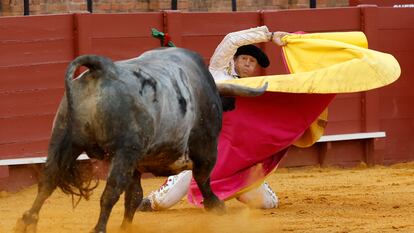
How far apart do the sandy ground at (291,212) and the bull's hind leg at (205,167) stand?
17 cm

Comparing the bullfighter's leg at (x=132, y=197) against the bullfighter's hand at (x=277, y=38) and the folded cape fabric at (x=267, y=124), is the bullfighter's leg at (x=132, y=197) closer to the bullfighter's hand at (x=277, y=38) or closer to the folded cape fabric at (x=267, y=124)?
the folded cape fabric at (x=267, y=124)

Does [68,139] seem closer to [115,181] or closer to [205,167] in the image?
[115,181]

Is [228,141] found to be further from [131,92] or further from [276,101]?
[131,92]

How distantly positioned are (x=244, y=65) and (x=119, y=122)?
2428 mm

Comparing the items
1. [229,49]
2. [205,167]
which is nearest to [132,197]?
[205,167]

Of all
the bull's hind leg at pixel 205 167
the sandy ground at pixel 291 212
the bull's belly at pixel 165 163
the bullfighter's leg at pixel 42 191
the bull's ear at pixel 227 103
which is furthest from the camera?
the sandy ground at pixel 291 212

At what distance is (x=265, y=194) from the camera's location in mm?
7547

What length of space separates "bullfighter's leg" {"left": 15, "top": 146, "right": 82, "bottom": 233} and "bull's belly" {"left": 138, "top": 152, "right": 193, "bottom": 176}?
454 mm

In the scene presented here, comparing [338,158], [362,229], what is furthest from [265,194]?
[338,158]

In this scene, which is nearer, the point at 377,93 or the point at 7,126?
the point at 7,126

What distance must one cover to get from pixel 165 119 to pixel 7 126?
3.82 m

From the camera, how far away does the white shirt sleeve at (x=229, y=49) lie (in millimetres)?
7219

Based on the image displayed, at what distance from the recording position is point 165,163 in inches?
228

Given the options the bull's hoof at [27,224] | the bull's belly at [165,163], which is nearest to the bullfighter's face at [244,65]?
the bull's belly at [165,163]
